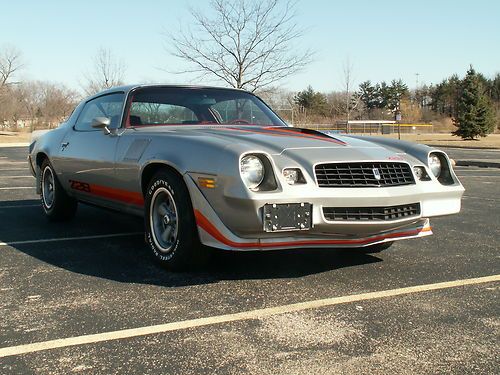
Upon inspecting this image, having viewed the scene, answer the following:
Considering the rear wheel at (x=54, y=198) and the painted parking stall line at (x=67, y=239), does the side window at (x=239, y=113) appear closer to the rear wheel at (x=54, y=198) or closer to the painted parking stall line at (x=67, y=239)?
the painted parking stall line at (x=67, y=239)

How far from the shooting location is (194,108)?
5.02 meters

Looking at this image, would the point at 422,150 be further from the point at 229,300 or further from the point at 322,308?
the point at 229,300

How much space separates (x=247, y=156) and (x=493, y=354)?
180cm

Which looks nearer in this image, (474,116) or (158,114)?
(158,114)

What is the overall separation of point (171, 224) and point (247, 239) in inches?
29.9

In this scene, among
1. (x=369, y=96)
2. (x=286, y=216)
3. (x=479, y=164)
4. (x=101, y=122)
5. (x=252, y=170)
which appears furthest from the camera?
(x=369, y=96)

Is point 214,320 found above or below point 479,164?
above

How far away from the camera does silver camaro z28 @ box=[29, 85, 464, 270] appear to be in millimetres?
3396

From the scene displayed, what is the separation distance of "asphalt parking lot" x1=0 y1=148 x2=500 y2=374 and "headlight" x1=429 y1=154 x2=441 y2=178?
0.75 meters

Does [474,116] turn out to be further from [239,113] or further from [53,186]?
[53,186]

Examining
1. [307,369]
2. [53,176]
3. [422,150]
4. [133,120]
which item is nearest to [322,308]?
[307,369]

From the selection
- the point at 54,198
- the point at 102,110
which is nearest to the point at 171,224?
the point at 102,110

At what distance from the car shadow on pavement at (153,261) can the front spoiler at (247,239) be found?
15.7 inches

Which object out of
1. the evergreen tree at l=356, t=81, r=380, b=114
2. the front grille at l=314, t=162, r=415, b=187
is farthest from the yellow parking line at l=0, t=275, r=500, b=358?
the evergreen tree at l=356, t=81, r=380, b=114
